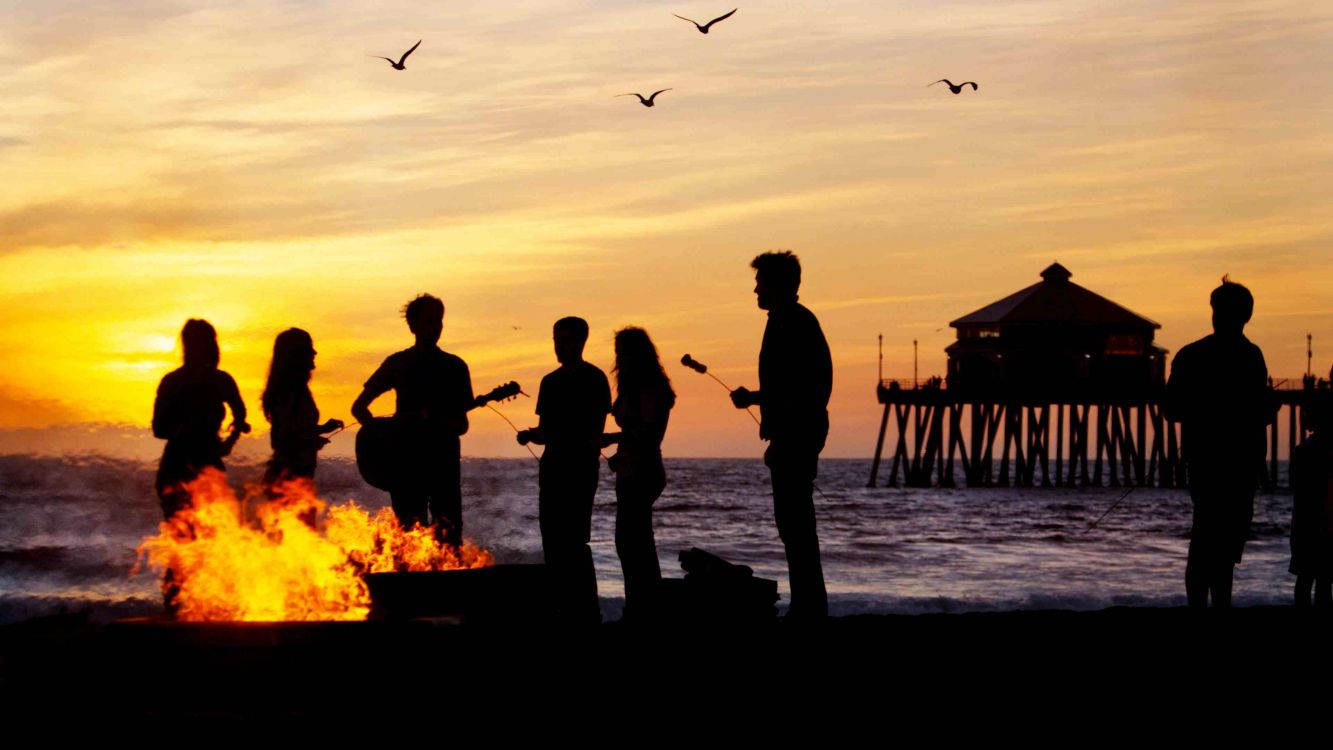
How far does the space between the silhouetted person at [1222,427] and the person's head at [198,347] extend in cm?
→ 561

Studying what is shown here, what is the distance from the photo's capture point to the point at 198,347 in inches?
394

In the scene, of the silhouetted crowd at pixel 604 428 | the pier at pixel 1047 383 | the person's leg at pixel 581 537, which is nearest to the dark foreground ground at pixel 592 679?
the silhouetted crowd at pixel 604 428

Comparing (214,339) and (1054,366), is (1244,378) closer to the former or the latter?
(214,339)

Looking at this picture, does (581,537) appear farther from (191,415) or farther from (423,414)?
(191,415)

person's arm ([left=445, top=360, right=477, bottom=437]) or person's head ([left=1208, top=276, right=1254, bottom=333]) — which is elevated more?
person's head ([left=1208, top=276, right=1254, bottom=333])

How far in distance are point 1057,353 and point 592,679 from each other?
71.2 meters

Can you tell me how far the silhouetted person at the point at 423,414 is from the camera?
31.2 ft

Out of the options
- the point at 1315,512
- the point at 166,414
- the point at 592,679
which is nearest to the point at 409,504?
the point at 166,414

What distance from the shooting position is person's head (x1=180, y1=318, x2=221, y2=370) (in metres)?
9.99

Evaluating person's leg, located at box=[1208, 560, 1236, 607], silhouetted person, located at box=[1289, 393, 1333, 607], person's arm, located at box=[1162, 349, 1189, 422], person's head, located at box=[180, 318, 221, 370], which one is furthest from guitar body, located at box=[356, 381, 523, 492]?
silhouetted person, located at box=[1289, 393, 1333, 607]

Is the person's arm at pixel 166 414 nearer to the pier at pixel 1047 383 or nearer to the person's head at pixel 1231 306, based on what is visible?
the person's head at pixel 1231 306

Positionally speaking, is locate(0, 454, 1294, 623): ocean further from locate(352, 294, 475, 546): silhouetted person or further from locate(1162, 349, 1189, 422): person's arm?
locate(1162, 349, 1189, 422): person's arm

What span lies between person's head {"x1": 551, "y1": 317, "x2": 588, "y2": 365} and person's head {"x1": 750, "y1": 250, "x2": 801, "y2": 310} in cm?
124

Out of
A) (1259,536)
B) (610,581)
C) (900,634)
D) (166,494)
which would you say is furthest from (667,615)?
(1259,536)
